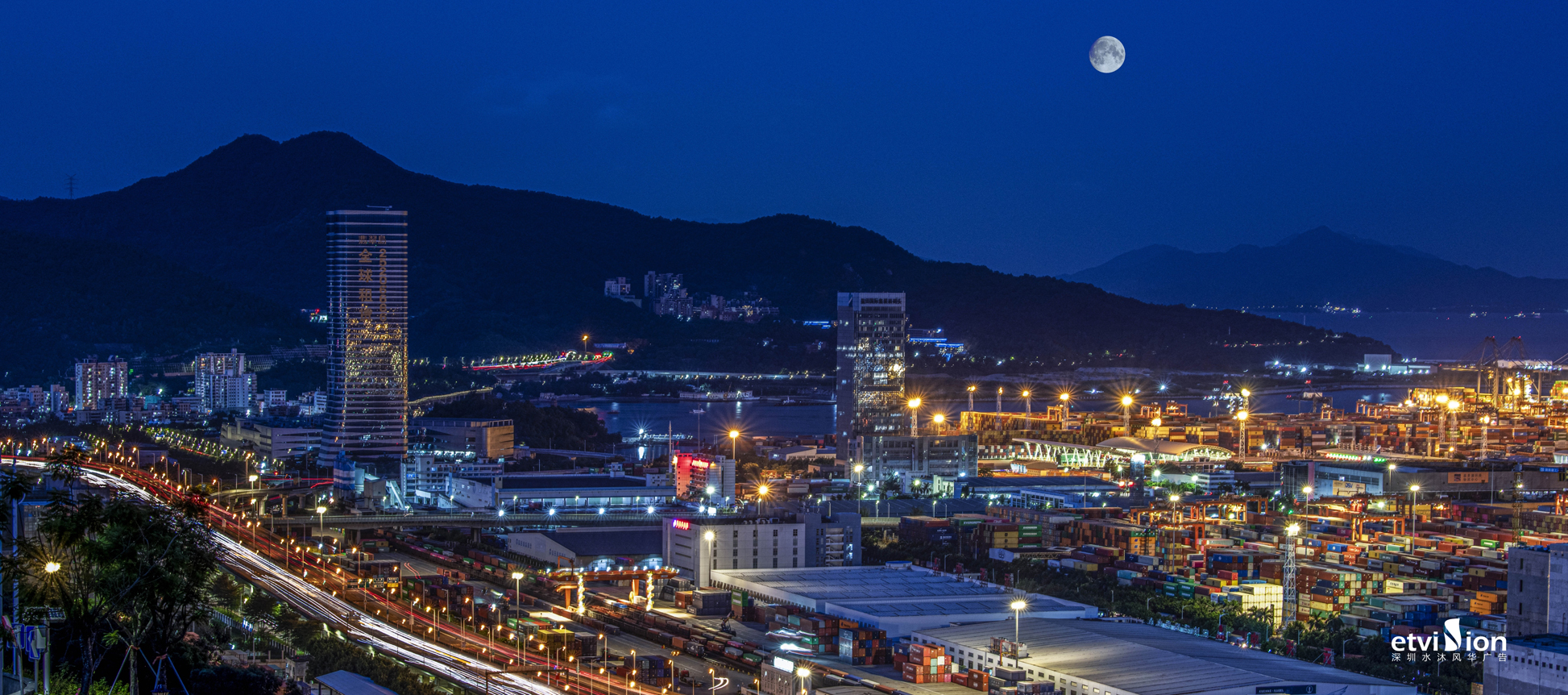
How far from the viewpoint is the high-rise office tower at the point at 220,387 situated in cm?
4609

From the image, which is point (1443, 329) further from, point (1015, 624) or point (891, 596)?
point (1015, 624)

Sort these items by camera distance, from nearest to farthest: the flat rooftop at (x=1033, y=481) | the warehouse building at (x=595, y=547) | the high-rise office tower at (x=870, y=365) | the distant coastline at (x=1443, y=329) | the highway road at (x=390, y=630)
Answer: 1. the highway road at (x=390, y=630)
2. the warehouse building at (x=595, y=547)
3. the flat rooftop at (x=1033, y=481)
4. the high-rise office tower at (x=870, y=365)
5. the distant coastline at (x=1443, y=329)

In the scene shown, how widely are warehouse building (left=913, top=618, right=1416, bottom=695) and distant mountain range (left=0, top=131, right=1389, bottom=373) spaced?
47038 mm

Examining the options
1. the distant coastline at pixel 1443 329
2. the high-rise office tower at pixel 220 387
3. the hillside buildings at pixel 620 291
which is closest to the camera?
the high-rise office tower at pixel 220 387

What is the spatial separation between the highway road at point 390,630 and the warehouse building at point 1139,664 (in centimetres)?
295

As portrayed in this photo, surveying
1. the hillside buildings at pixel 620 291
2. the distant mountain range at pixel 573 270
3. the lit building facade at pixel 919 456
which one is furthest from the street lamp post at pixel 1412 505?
the hillside buildings at pixel 620 291

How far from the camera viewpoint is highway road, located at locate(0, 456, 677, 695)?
14.0 m

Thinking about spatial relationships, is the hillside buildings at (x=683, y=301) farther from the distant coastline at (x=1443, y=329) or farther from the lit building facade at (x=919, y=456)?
the lit building facade at (x=919, y=456)

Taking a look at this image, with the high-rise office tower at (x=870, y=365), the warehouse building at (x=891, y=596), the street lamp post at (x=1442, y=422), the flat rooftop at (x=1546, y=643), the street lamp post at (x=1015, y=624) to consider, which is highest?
the high-rise office tower at (x=870, y=365)

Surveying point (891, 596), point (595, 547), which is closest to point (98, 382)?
point (595, 547)

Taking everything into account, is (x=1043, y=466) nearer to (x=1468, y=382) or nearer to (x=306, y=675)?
(x=306, y=675)

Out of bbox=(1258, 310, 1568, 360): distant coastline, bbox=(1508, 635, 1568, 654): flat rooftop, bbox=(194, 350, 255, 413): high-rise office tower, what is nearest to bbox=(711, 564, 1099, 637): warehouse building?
bbox=(1508, 635, 1568, 654): flat rooftop

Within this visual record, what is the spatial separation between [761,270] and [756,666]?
68.5 metres

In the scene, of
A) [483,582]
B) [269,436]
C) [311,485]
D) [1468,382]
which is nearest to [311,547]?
[483,582]
